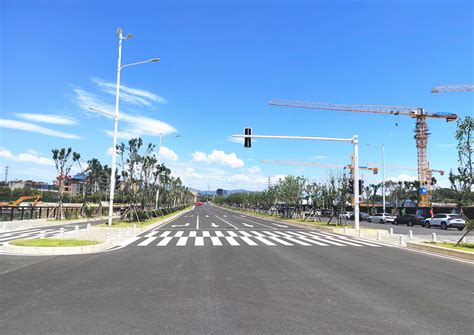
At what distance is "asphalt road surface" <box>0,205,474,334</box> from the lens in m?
5.41

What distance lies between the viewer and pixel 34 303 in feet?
21.1

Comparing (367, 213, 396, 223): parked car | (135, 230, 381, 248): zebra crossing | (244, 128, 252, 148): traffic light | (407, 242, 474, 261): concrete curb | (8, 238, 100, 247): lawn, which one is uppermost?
(244, 128, 252, 148): traffic light

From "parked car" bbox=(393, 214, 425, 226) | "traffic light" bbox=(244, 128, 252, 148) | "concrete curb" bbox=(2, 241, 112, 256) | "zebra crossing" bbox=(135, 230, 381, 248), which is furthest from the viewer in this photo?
"parked car" bbox=(393, 214, 425, 226)

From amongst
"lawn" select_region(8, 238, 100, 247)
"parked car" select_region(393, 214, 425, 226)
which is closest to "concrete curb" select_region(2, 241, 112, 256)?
"lawn" select_region(8, 238, 100, 247)

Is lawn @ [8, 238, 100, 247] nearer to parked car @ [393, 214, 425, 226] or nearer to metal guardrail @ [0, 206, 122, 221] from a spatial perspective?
metal guardrail @ [0, 206, 122, 221]

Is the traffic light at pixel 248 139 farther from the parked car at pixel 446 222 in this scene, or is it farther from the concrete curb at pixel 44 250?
the parked car at pixel 446 222

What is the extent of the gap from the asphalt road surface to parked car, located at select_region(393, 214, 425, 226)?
34657 millimetres

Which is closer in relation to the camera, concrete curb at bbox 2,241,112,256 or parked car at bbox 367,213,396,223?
concrete curb at bbox 2,241,112,256

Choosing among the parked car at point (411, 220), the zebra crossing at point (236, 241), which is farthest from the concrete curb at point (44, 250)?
the parked car at point (411, 220)

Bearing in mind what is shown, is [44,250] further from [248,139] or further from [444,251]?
[444,251]

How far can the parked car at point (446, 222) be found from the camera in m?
36.8

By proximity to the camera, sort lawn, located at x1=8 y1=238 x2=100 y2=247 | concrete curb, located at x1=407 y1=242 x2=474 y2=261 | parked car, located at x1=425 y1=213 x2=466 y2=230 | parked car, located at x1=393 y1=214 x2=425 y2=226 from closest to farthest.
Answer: lawn, located at x1=8 y1=238 x2=100 y2=247 < concrete curb, located at x1=407 y1=242 x2=474 y2=261 < parked car, located at x1=425 y1=213 x2=466 y2=230 < parked car, located at x1=393 y1=214 x2=425 y2=226

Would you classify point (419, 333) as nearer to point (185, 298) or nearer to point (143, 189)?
point (185, 298)

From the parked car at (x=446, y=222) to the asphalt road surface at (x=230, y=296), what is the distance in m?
29.1
